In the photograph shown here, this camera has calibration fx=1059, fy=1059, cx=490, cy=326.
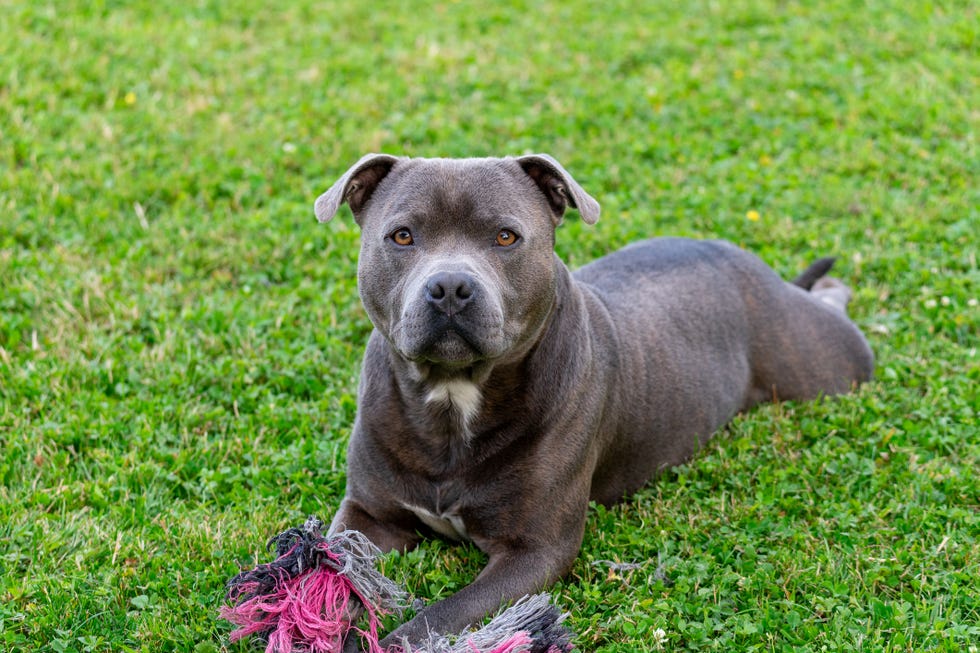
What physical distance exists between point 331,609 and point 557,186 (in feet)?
6.71

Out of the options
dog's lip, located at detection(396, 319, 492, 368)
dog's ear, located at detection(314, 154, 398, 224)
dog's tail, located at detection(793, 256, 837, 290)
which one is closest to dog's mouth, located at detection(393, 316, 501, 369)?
dog's lip, located at detection(396, 319, 492, 368)

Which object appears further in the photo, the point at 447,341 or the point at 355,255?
the point at 355,255

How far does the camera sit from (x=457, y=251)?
4309 mm

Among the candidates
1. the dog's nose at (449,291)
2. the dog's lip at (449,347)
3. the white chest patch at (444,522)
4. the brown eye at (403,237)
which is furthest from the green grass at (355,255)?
the brown eye at (403,237)

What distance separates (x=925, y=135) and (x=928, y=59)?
62.7 inches

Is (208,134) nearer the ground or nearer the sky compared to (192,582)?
nearer the sky

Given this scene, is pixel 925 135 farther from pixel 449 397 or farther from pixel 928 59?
pixel 449 397

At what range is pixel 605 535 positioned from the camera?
16.0ft

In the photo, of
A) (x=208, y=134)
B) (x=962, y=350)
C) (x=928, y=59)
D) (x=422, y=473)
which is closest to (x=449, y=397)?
(x=422, y=473)

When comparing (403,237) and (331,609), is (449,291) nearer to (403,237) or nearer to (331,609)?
(403,237)

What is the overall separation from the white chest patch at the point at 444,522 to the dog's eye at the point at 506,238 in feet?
3.89

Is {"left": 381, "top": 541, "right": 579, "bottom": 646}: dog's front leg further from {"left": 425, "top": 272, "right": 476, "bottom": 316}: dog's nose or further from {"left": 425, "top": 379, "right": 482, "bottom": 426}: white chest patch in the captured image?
{"left": 425, "top": 272, "right": 476, "bottom": 316}: dog's nose

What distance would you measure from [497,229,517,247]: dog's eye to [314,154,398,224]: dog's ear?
2.08ft

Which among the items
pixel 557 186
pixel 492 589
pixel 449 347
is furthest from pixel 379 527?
pixel 557 186
